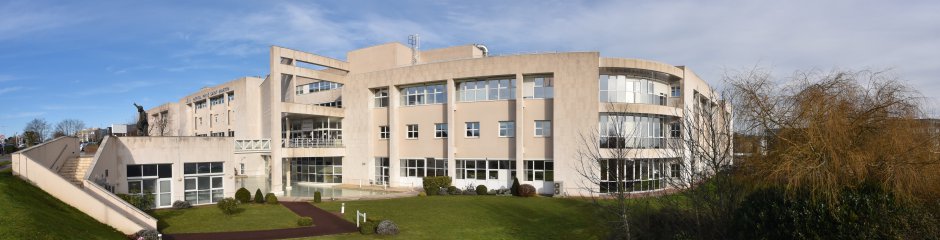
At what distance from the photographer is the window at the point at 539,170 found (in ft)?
107

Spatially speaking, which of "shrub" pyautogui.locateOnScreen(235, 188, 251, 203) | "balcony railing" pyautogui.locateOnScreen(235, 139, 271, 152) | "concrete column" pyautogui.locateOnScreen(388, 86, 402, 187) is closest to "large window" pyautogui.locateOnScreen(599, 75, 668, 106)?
"concrete column" pyautogui.locateOnScreen(388, 86, 402, 187)

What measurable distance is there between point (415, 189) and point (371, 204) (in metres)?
9.30

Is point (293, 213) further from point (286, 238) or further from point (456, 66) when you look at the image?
point (456, 66)

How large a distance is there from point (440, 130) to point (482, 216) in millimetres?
14423

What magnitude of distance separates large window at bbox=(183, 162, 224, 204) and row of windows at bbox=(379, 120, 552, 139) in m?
13.7

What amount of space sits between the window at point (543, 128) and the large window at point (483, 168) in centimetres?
269

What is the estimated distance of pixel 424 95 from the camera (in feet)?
125

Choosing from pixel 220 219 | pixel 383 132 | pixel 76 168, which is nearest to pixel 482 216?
pixel 220 219

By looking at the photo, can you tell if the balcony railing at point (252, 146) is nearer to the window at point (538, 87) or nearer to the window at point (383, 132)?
the window at point (383, 132)

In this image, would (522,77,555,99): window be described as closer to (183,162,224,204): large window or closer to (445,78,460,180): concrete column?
(445,78,460,180): concrete column

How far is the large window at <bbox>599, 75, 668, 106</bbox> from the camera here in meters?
32.3

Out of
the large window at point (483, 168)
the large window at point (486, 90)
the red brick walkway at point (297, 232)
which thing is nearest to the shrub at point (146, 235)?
the red brick walkway at point (297, 232)

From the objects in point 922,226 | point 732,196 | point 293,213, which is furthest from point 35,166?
point 922,226

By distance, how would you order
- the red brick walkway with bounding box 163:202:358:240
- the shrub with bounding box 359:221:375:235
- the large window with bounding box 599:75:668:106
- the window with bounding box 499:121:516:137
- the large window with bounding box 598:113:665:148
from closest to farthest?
the red brick walkway with bounding box 163:202:358:240 → the shrub with bounding box 359:221:375:235 → the large window with bounding box 598:113:665:148 → the large window with bounding box 599:75:668:106 → the window with bounding box 499:121:516:137
